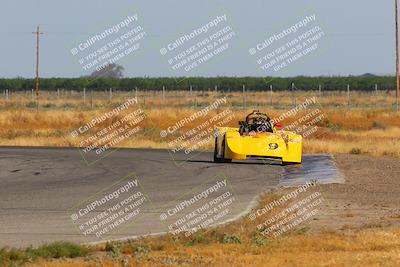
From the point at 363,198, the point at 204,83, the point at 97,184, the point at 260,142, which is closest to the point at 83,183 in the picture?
the point at 97,184

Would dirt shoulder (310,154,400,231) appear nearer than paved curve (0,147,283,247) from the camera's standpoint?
No

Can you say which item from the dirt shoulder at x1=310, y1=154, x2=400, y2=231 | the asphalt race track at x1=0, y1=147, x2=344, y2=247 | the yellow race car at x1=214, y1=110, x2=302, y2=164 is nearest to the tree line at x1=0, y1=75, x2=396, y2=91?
the asphalt race track at x1=0, y1=147, x2=344, y2=247

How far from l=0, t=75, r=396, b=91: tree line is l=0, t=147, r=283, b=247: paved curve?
91.6 m

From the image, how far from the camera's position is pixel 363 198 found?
69.6ft

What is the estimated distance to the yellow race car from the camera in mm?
29000

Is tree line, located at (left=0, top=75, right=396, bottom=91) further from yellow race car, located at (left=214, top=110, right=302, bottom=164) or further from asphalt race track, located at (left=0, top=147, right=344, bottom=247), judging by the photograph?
yellow race car, located at (left=214, top=110, right=302, bottom=164)

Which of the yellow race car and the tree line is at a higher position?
the yellow race car

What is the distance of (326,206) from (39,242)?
21.5 feet

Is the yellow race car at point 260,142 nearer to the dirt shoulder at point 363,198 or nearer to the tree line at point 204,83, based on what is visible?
the dirt shoulder at point 363,198

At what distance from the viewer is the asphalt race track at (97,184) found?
1677cm

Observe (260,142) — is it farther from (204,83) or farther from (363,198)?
(204,83)

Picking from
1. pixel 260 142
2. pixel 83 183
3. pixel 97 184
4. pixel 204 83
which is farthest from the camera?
pixel 204 83

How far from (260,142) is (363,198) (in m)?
7.97

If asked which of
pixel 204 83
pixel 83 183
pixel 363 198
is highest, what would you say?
pixel 363 198
